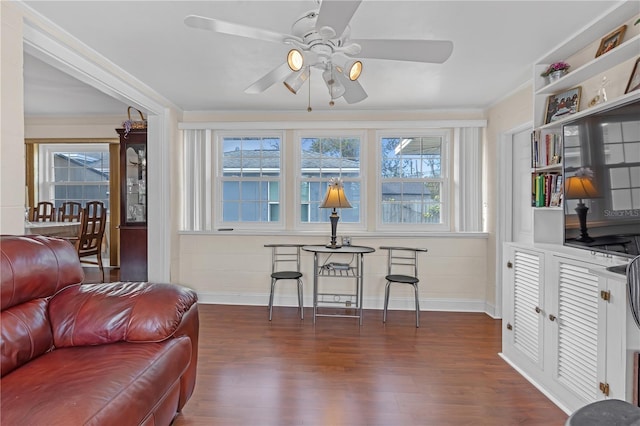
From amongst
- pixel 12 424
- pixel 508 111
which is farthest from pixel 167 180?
pixel 508 111

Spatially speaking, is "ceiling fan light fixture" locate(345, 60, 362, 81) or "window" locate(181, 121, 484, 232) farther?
"window" locate(181, 121, 484, 232)

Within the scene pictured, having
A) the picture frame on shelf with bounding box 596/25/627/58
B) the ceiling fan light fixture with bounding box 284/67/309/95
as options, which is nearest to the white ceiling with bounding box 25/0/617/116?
the picture frame on shelf with bounding box 596/25/627/58

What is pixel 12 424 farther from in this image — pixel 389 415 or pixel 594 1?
pixel 594 1

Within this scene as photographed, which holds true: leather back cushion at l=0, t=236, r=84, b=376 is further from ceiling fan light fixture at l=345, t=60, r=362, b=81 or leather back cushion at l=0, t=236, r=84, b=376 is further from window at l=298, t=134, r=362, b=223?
window at l=298, t=134, r=362, b=223

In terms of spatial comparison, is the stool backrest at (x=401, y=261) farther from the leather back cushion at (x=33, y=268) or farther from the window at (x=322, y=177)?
the leather back cushion at (x=33, y=268)

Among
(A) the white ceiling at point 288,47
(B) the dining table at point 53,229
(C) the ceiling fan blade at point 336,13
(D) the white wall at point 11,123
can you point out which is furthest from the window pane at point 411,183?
(B) the dining table at point 53,229

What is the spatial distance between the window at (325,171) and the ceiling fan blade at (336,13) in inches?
106

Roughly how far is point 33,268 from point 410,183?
3643mm

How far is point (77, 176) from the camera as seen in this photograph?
5742 millimetres

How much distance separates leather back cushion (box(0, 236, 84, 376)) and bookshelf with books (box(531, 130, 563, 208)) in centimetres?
314

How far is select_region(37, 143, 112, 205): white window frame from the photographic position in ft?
18.4

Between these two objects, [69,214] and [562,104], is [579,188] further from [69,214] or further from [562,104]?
[69,214]

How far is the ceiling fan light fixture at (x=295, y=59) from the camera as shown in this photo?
1623 millimetres

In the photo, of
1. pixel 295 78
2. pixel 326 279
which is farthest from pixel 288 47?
pixel 326 279
